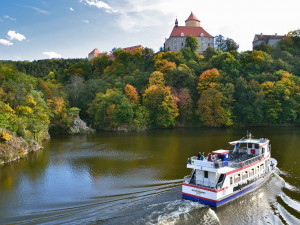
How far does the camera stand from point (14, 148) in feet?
105

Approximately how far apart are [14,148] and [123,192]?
61.7 feet

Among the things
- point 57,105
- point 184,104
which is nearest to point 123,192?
point 57,105

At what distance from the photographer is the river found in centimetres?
1662

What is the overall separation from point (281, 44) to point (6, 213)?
9660 cm

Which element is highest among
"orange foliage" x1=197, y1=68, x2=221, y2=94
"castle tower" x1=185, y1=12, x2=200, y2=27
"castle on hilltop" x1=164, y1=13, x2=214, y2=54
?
"castle tower" x1=185, y1=12, x2=200, y2=27

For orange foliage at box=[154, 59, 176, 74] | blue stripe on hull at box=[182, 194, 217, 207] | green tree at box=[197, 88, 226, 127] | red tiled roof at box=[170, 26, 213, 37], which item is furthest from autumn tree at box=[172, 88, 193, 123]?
blue stripe on hull at box=[182, 194, 217, 207]

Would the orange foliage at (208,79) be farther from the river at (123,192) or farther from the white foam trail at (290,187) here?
the white foam trail at (290,187)

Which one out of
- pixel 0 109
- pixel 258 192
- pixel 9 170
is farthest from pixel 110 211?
pixel 0 109

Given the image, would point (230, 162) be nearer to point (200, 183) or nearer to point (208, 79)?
point (200, 183)

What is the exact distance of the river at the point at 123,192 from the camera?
54.5ft

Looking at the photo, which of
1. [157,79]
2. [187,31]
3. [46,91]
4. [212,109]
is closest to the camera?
[46,91]

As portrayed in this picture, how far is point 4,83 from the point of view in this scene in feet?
131

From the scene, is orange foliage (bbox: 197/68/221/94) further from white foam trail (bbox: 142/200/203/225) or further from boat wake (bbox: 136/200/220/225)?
boat wake (bbox: 136/200/220/225)

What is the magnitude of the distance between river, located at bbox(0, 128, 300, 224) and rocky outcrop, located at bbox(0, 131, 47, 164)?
3.88 ft
